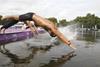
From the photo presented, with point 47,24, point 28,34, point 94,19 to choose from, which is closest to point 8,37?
point 28,34

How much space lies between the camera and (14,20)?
Answer: 54.1 ft

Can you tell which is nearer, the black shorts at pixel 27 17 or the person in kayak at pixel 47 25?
the person in kayak at pixel 47 25

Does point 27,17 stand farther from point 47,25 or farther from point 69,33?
point 69,33

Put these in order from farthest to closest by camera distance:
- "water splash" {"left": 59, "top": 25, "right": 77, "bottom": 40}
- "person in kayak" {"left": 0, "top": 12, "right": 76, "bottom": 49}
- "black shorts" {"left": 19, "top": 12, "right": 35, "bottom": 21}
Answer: "water splash" {"left": 59, "top": 25, "right": 77, "bottom": 40} < "black shorts" {"left": 19, "top": 12, "right": 35, "bottom": 21} < "person in kayak" {"left": 0, "top": 12, "right": 76, "bottom": 49}

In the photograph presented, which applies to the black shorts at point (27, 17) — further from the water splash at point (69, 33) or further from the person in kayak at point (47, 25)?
the water splash at point (69, 33)

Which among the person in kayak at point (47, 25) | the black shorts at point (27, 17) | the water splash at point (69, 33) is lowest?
the water splash at point (69, 33)

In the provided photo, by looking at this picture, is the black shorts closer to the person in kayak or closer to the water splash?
the person in kayak

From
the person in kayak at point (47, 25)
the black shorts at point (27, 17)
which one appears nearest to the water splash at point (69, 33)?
the black shorts at point (27, 17)

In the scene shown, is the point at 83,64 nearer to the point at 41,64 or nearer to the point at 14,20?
the point at 41,64

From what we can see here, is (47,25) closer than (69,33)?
Yes

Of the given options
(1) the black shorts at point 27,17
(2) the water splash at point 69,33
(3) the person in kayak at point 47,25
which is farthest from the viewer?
(2) the water splash at point 69,33

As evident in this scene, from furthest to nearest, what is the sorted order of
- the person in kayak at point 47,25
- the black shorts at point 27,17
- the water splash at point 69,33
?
the water splash at point 69,33, the black shorts at point 27,17, the person in kayak at point 47,25

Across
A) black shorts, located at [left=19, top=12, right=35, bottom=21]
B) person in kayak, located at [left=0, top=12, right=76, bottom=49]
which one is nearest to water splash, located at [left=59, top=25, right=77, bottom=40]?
black shorts, located at [left=19, top=12, right=35, bottom=21]

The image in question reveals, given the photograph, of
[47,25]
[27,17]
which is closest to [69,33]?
[27,17]
